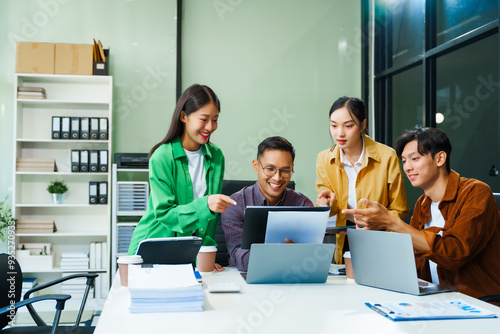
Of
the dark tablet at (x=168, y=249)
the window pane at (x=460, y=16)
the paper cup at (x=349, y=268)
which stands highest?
the window pane at (x=460, y=16)

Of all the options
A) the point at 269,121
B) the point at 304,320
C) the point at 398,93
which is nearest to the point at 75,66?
the point at 269,121

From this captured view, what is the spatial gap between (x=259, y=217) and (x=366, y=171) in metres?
0.92

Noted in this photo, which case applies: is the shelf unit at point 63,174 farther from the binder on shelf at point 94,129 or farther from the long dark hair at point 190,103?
the long dark hair at point 190,103

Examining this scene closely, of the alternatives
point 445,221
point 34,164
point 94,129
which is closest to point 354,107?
point 445,221

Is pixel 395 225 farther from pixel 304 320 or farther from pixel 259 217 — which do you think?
pixel 304 320

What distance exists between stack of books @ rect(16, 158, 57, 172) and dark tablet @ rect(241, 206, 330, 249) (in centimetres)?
310

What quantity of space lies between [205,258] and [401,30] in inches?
135

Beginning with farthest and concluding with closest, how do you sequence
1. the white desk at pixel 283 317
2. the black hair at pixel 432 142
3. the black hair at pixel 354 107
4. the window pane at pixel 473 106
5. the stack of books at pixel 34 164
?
the stack of books at pixel 34 164 → the window pane at pixel 473 106 → the black hair at pixel 354 107 → the black hair at pixel 432 142 → the white desk at pixel 283 317

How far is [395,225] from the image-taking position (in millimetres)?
1738

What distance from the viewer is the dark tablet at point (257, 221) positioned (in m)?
1.65

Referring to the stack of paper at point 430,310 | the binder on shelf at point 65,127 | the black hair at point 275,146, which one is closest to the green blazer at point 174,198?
the black hair at point 275,146

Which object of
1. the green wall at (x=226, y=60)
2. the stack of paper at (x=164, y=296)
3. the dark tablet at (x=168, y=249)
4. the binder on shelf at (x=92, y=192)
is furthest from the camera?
the green wall at (x=226, y=60)

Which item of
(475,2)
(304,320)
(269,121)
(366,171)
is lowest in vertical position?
(304,320)

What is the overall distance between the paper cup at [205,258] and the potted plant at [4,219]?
2.89 m
